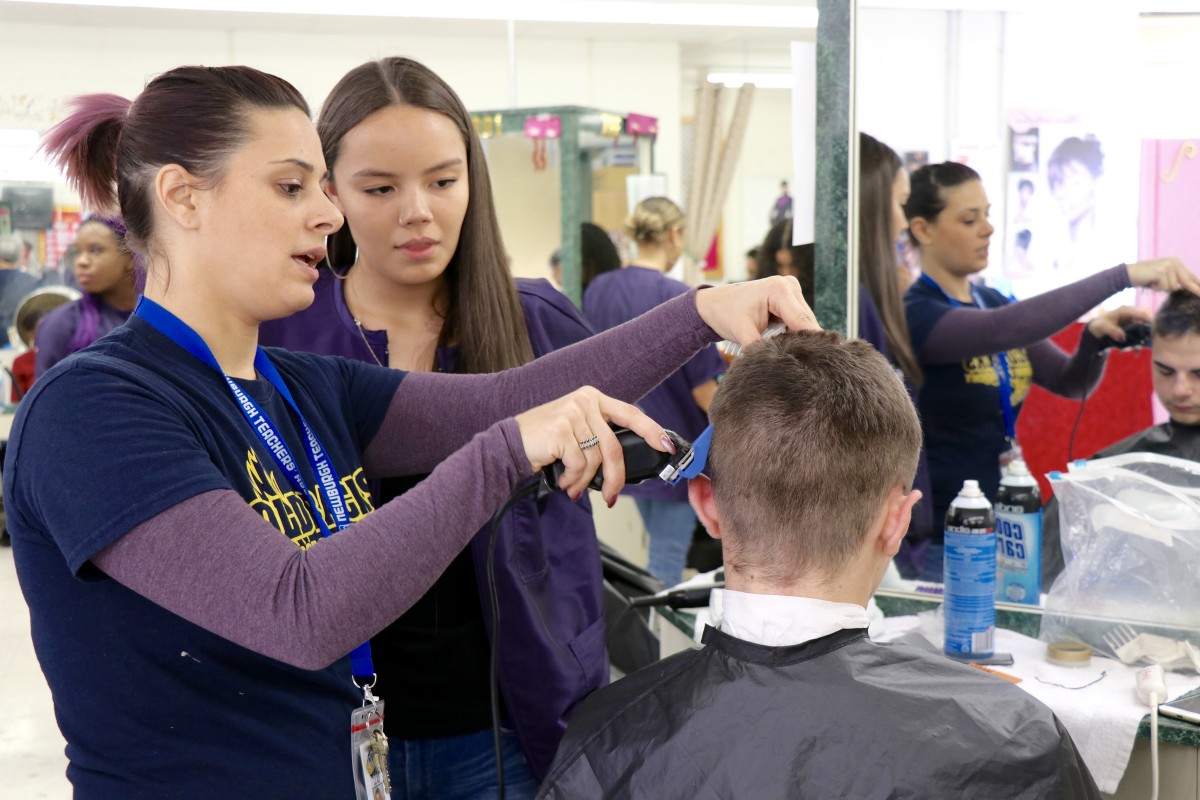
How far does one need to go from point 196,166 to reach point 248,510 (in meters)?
0.36

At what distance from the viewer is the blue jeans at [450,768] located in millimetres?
1445

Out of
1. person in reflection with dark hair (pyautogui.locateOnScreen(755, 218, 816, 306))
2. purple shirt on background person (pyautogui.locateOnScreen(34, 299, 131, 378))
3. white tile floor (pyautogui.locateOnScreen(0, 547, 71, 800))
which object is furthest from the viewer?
purple shirt on background person (pyautogui.locateOnScreen(34, 299, 131, 378))

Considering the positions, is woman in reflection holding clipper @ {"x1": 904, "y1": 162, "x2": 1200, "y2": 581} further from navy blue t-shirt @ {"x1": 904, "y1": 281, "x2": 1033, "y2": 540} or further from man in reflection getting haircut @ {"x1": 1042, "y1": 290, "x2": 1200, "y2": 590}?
man in reflection getting haircut @ {"x1": 1042, "y1": 290, "x2": 1200, "y2": 590}

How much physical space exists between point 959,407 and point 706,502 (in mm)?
832

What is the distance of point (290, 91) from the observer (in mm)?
1181

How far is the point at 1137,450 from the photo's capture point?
1801mm

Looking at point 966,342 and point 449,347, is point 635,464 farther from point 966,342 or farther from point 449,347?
point 966,342

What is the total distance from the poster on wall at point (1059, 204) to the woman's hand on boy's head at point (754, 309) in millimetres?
732

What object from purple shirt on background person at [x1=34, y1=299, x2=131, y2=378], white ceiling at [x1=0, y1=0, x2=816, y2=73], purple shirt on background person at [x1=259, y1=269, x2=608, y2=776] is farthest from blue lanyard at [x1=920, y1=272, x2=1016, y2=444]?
white ceiling at [x1=0, y1=0, x2=816, y2=73]

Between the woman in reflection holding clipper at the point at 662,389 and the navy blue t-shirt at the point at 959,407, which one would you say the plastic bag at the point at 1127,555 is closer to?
the navy blue t-shirt at the point at 959,407

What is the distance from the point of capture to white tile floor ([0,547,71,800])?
11.1 ft

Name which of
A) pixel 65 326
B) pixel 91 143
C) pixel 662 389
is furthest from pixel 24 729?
pixel 91 143

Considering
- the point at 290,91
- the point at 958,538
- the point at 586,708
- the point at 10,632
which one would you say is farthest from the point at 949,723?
the point at 10,632

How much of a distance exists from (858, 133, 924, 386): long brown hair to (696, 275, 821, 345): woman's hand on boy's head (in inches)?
27.5
